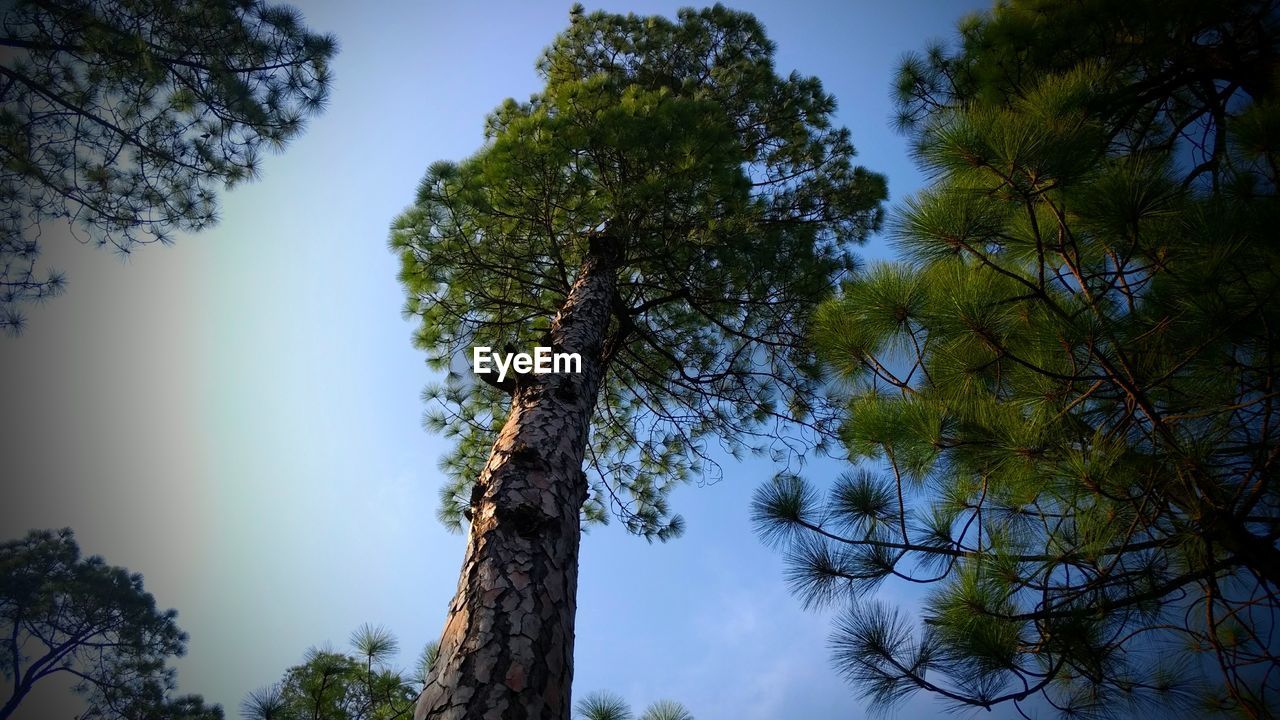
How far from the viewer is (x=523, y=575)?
6.06ft

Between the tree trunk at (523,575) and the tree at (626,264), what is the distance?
0.8 inches

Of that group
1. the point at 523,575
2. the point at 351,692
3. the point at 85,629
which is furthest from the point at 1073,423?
the point at 85,629

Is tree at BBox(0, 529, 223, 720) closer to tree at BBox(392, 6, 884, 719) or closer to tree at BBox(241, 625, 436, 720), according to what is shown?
tree at BBox(241, 625, 436, 720)

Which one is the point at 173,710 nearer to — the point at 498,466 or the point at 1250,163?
the point at 498,466

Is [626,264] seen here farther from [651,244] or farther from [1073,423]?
[1073,423]

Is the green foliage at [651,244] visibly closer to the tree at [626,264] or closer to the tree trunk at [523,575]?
the tree at [626,264]

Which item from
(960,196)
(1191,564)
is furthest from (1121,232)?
(1191,564)

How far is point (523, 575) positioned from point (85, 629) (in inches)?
533

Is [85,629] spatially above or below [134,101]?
below

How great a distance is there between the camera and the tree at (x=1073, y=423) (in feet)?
6.81

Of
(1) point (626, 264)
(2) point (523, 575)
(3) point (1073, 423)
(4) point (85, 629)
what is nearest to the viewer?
(2) point (523, 575)

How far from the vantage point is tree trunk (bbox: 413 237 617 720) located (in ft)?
4.87

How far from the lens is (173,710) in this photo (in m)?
8.82

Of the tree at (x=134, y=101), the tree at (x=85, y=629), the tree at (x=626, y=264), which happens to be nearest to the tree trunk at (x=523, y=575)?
the tree at (x=626, y=264)
